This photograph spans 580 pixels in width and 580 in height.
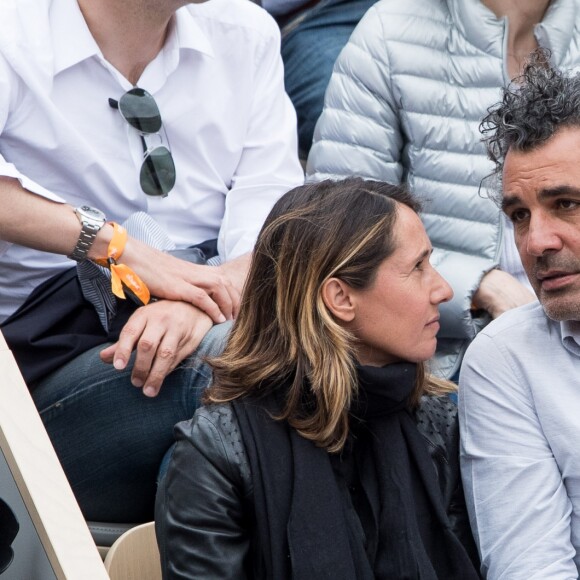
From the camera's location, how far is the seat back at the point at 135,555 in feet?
8.01

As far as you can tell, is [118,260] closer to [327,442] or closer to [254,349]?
[254,349]

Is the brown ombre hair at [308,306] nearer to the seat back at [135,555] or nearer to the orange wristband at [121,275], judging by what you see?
the orange wristband at [121,275]

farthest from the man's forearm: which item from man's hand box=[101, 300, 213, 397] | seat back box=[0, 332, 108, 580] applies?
seat back box=[0, 332, 108, 580]

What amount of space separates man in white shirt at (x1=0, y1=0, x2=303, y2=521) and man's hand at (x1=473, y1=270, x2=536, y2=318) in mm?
562

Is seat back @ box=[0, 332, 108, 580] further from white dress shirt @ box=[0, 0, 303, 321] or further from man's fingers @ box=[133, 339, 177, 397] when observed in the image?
white dress shirt @ box=[0, 0, 303, 321]

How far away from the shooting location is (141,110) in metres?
2.83

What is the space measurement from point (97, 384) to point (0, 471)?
632 mm

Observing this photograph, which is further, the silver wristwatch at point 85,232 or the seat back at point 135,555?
the silver wristwatch at point 85,232

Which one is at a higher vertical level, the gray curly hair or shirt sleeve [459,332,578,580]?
the gray curly hair

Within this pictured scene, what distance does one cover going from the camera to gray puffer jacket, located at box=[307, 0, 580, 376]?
10.2ft

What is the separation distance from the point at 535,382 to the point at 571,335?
0.37ft

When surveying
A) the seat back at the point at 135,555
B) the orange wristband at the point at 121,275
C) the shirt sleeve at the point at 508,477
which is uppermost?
the orange wristband at the point at 121,275

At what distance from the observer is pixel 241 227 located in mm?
2914

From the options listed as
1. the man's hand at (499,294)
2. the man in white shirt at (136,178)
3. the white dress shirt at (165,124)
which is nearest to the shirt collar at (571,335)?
the man's hand at (499,294)
